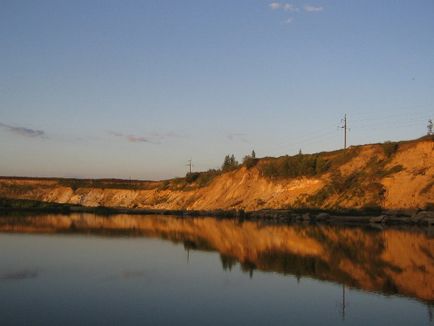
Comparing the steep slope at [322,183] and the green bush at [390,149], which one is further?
the green bush at [390,149]

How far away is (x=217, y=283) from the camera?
16.0m

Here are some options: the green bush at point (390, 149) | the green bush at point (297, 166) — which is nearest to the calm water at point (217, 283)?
the green bush at point (390, 149)

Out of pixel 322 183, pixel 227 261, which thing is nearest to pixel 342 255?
pixel 227 261

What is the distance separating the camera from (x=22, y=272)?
16953 millimetres

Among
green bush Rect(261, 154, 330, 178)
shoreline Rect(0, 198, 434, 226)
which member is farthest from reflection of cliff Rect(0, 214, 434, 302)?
green bush Rect(261, 154, 330, 178)

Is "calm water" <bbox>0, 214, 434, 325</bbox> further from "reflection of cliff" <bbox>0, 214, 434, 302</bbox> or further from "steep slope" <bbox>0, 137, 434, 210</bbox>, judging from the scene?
"steep slope" <bbox>0, 137, 434, 210</bbox>

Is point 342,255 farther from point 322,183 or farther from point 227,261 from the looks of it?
point 322,183

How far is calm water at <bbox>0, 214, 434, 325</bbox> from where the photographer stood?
11625 mm

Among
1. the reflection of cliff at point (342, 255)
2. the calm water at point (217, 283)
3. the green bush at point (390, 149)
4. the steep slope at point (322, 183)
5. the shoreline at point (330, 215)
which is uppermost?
the green bush at point (390, 149)

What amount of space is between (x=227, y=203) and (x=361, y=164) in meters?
18.3

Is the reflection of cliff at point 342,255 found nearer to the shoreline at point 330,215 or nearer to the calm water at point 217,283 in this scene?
the calm water at point 217,283

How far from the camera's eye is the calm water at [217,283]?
38.1 feet

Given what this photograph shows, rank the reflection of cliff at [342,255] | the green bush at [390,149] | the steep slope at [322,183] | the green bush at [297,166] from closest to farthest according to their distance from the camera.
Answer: the reflection of cliff at [342,255], the steep slope at [322,183], the green bush at [390,149], the green bush at [297,166]

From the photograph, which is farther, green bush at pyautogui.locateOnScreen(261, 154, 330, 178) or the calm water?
green bush at pyautogui.locateOnScreen(261, 154, 330, 178)
